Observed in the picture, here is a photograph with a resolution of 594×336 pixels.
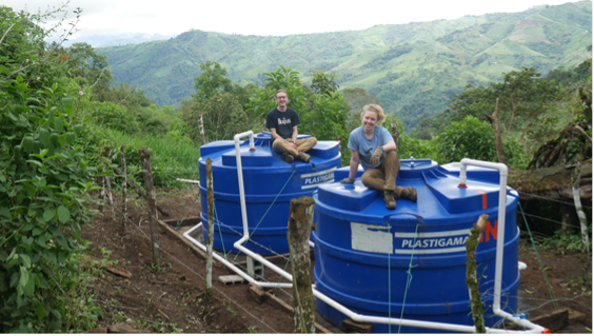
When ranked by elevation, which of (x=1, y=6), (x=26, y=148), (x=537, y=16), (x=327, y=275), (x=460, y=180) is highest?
(x=537, y=16)

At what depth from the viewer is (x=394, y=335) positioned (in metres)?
4.04

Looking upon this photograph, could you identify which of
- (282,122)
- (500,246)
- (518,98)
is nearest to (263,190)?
(282,122)

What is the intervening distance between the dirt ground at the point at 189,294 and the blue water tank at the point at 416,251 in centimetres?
61

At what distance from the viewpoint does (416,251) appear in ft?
12.8

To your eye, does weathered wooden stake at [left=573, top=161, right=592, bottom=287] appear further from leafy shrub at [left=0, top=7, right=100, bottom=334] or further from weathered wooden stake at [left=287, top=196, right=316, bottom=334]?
leafy shrub at [left=0, top=7, right=100, bottom=334]

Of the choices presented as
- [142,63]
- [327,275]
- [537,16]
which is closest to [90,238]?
[327,275]

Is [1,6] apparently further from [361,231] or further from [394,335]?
[394,335]

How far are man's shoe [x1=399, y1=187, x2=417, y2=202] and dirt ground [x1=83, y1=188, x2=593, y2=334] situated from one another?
4.80ft

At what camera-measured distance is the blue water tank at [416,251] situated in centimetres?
390

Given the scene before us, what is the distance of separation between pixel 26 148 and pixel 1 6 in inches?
120

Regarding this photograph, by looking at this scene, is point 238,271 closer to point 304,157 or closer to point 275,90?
point 304,157

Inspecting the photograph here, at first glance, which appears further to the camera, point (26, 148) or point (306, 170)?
point (306, 170)

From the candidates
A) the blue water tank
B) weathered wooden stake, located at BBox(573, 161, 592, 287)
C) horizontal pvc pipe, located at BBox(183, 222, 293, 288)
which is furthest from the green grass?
weathered wooden stake, located at BBox(573, 161, 592, 287)

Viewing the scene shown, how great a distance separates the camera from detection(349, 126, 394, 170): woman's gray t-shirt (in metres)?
4.51
